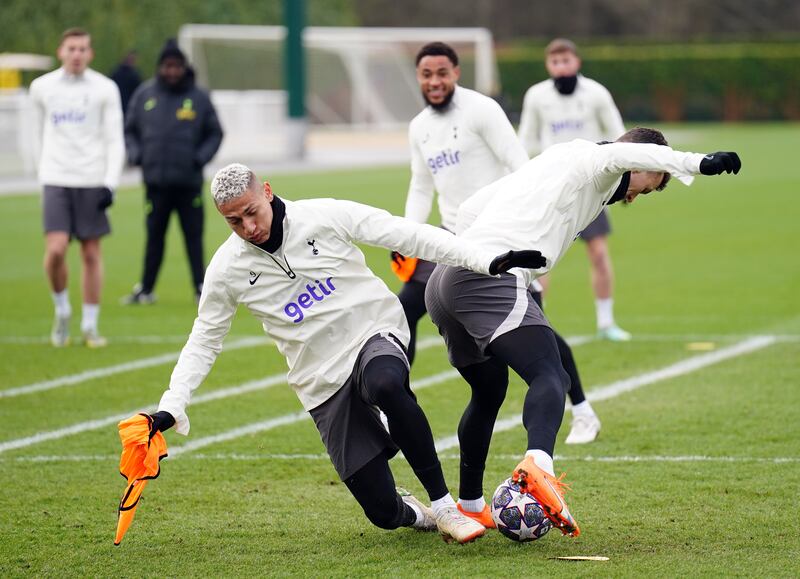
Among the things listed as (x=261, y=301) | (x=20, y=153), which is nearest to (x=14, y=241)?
(x=20, y=153)

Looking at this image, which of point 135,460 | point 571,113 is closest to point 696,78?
point 571,113

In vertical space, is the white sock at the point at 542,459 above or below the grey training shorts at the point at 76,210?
above

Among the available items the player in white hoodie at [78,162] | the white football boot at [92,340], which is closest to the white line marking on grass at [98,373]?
the white football boot at [92,340]

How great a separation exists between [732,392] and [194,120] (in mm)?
6662

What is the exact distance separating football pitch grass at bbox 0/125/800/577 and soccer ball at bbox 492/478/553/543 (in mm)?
121

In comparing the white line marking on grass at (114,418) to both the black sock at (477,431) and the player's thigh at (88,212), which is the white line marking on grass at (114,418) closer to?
the player's thigh at (88,212)

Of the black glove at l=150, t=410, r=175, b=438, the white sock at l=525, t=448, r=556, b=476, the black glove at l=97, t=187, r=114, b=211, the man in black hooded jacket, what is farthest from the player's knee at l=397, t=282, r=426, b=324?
the man in black hooded jacket

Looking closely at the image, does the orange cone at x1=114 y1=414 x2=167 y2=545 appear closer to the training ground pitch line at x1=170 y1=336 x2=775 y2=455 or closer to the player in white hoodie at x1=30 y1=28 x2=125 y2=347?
the training ground pitch line at x1=170 y1=336 x2=775 y2=455

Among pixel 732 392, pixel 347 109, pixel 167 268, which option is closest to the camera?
pixel 732 392

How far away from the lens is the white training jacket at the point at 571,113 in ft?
35.2

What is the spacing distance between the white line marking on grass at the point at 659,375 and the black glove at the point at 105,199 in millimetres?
4029

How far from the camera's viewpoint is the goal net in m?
37.4

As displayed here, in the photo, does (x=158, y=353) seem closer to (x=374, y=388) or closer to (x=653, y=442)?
(x=653, y=442)

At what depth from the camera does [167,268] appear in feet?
52.2
